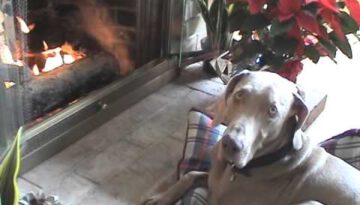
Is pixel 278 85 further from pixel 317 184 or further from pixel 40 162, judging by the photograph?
pixel 40 162

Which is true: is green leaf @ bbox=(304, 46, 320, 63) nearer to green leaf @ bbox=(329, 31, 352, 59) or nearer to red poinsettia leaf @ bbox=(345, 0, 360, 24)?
green leaf @ bbox=(329, 31, 352, 59)

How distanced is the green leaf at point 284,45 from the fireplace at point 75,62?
58 cm

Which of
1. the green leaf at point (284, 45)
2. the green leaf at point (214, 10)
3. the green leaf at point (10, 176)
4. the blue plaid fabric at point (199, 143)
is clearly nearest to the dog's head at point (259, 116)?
the blue plaid fabric at point (199, 143)

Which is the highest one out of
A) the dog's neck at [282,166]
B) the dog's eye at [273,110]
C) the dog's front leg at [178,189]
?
the dog's eye at [273,110]

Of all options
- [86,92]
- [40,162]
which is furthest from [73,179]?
[86,92]

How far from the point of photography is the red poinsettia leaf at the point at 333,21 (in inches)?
80.3

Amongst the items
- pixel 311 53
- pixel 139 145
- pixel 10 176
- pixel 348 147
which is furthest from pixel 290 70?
pixel 10 176

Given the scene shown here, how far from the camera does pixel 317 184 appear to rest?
4.92 ft

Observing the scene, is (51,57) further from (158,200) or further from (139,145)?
(158,200)

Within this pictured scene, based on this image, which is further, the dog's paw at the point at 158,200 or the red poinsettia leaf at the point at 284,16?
the red poinsettia leaf at the point at 284,16

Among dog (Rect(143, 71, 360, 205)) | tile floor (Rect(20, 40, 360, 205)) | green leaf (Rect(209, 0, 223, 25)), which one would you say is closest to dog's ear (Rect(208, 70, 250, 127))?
dog (Rect(143, 71, 360, 205))

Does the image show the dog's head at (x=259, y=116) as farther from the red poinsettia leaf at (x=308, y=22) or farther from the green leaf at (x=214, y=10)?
the green leaf at (x=214, y=10)

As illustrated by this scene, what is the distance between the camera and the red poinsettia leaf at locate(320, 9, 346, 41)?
2039 millimetres

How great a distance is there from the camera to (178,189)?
1.76 metres
